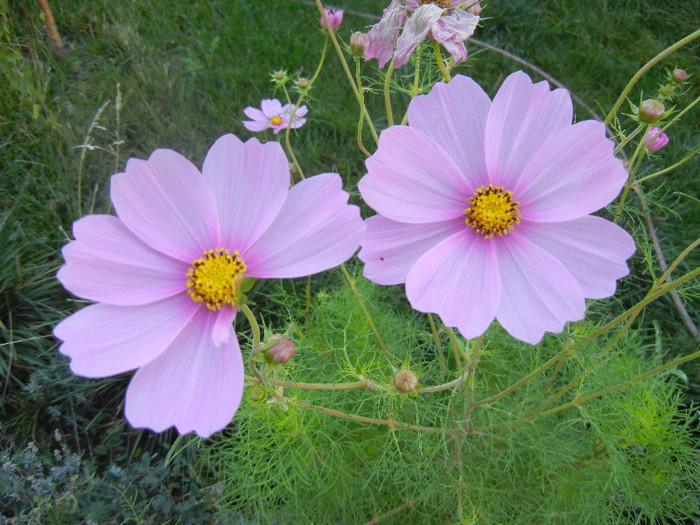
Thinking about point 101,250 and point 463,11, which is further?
point 463,11

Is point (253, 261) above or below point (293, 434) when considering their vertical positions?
above

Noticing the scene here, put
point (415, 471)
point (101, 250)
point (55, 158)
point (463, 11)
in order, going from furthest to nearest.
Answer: point (55, 158), point (415, 471), point (463, 11), point (101, 250)

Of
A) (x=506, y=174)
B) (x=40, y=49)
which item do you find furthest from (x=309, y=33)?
(x=506, y=174)

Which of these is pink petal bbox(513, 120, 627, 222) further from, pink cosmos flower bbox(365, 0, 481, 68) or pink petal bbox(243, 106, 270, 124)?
pink petal bbox(243, 106, 270, 124)

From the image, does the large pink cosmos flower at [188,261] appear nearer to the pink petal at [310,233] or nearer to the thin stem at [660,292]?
the pink petal at [310,233]

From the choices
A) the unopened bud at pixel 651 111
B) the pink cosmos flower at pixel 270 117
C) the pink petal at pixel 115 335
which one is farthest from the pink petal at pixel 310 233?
the pink cosmos flower at pixel 270 117

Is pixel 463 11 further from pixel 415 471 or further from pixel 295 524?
pixel 295 524

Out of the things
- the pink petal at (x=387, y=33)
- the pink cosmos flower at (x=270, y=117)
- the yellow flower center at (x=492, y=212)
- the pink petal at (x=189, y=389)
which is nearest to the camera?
the pink petal at (x=189, y=389)
